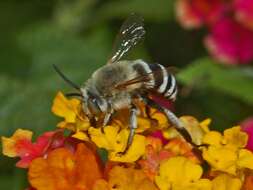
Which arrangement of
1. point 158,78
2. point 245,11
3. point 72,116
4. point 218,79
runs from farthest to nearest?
point 245,11 → point 218,79 → point 158,78 → point 72,116

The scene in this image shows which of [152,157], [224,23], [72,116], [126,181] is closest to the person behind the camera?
[126,181]

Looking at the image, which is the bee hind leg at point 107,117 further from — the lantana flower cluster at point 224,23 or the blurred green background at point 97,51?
the lantana flower cluster at point 224,23

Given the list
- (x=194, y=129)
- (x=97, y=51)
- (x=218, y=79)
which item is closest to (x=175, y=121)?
(x=194, y=129)

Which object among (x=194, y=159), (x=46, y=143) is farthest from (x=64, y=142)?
(x=194, y=159)

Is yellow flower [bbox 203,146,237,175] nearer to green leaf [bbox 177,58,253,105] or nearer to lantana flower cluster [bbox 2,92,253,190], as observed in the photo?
lantana flower cluster [bbox 2,92,253,190]

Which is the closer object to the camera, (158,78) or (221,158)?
(221,158)

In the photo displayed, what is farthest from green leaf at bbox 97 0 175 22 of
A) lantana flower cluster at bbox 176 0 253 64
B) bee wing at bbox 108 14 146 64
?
bee wing at bbox 108 14 146 64

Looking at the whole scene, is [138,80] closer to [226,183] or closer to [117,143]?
[117,143]
